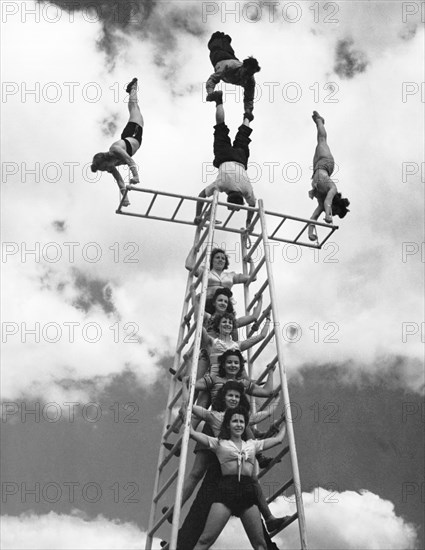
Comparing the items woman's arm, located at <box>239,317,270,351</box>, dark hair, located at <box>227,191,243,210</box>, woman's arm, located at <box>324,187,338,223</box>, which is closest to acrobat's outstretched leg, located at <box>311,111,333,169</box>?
A: woman's arm, located at <box>324,187,338,223</box>

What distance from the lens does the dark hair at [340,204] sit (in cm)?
1113

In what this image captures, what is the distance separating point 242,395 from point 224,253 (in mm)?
2685

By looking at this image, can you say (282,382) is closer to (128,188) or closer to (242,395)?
(242,395)

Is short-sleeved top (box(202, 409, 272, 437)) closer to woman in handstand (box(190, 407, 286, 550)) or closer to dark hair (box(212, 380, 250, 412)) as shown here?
dark hair (box(212, 380, 250, 412))

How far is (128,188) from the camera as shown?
1057cm

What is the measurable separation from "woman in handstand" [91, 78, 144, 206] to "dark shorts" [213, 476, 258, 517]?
427 cm

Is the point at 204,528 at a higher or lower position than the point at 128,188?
lower

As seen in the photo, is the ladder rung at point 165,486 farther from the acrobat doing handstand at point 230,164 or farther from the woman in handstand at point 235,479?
the acrobat doing handstand at point 230,164

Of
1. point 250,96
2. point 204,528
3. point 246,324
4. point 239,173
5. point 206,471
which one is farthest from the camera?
point 250,96

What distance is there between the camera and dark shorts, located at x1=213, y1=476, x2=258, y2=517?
25.3ft

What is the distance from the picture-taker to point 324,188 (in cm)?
1117

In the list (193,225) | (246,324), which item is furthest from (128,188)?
(246,324)

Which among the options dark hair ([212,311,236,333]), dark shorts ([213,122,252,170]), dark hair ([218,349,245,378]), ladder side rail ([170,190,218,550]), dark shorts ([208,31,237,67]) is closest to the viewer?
ladder side rail ([170,190,218,550])

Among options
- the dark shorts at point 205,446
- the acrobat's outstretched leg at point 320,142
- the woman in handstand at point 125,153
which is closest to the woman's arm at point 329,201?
the acrobat's outstretched leg at point 320,142
